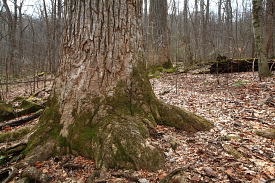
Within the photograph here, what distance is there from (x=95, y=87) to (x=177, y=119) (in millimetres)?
1533

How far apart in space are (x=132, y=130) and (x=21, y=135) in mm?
2114

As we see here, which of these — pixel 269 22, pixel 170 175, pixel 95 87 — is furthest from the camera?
pixel 269 22

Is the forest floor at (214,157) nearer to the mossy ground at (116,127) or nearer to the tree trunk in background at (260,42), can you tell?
the mossy ground at (116,127)

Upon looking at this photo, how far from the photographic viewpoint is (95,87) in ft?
8.13

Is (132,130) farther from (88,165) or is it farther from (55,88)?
(55,88)

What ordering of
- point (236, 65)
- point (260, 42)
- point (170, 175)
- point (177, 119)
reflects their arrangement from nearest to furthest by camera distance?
point (170, 175), point (177, 119), point (260, 42), point (236, 65)

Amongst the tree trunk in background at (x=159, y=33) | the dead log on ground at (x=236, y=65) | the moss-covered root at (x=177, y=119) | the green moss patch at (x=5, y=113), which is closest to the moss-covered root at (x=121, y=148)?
the moss-covered root at (x=177, y=119)

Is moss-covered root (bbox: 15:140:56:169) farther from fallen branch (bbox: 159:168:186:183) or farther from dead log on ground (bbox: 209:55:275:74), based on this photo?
dead log on ground (bbox: 209:55:275:74)

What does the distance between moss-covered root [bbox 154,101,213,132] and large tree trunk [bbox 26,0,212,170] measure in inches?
12.8

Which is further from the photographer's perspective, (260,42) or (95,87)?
(260,42)

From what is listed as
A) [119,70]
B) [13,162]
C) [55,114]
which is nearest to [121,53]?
[119,70]

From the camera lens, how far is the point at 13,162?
2.27 m

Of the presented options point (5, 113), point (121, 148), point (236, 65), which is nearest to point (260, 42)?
point (236, 65)

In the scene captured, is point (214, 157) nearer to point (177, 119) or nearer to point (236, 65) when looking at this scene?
point (177, 119)
